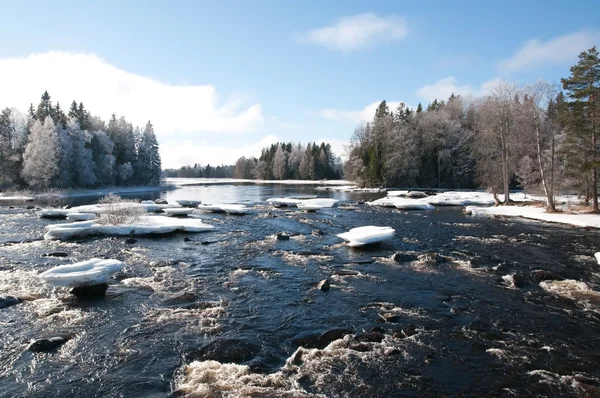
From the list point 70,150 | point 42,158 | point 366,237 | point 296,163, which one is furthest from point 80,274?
point 296,163

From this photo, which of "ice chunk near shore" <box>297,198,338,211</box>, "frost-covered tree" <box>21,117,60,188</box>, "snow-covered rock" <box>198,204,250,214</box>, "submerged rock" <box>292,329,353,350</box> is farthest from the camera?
"frost-covered tree" <box>21,117,60,188</box>

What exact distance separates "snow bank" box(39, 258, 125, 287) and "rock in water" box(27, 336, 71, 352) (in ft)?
9.19

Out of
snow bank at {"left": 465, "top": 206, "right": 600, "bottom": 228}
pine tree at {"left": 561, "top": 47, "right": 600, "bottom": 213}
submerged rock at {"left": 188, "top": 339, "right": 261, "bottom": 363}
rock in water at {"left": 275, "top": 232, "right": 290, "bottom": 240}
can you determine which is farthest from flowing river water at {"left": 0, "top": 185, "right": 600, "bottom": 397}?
pine tree at {"left": 561, "top": 47, "right": 600, "bottom": 213}

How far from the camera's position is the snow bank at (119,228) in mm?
23094

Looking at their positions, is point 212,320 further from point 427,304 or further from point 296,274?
point 427,304

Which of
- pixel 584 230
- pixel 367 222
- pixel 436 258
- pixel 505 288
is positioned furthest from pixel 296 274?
pixel 584 230

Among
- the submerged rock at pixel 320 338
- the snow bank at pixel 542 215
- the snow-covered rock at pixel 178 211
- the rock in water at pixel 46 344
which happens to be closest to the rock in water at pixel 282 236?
the snow-covered rock at pixel 178 211

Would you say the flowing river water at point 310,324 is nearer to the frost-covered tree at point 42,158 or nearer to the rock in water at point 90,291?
the rock in water at point 90,291

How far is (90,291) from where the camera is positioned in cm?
1284

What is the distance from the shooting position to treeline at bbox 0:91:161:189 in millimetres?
59003

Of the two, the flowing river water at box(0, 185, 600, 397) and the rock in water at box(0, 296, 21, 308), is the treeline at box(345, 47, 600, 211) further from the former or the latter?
the rock in water at box(0, 296, 21, 308)

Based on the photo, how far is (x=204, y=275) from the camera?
51.1 feet

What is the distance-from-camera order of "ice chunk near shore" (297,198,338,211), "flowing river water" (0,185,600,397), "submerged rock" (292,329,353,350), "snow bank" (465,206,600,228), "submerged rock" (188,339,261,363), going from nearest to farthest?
"flowing river water" (0,185,600,397) → "submerged rock" (188,339,261,363) → "submerged rock" (292,329,353,350) → "snow bank" (465,206,600,228) → "ice chunk near shore" (297,198,338,211)

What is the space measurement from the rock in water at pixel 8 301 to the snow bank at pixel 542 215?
112ft
